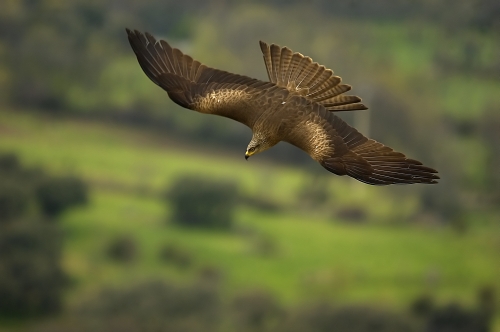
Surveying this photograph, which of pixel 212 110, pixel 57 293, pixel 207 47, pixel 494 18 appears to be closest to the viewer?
pixel 212 110

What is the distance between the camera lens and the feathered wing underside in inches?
612

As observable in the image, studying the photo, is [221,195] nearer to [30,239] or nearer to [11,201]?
[30,239]

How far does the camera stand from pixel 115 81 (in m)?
74.1

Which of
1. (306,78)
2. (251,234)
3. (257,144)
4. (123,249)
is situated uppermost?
(306,78)

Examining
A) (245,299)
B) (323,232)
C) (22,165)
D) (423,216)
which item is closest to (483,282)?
(423,216)

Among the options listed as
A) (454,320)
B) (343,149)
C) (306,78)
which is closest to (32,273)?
(454,320)

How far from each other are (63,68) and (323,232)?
73.5ft

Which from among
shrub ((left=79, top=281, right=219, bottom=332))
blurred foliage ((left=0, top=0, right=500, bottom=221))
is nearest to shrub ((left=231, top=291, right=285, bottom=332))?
shrub ((left=79, top=281, right=219, bottom=332))

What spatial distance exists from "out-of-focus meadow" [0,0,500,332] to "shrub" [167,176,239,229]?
12 cm

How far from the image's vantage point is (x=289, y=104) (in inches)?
615

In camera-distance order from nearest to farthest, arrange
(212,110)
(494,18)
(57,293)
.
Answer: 1. (212,110)
2. (494,18)
3. (57,293)

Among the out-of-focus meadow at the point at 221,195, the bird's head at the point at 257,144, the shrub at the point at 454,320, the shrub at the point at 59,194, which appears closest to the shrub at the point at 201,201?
the out-of-focus meadow at the point at 221,195

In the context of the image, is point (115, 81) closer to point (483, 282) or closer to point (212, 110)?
point (483, 282)

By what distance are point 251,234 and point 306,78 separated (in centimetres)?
5375
